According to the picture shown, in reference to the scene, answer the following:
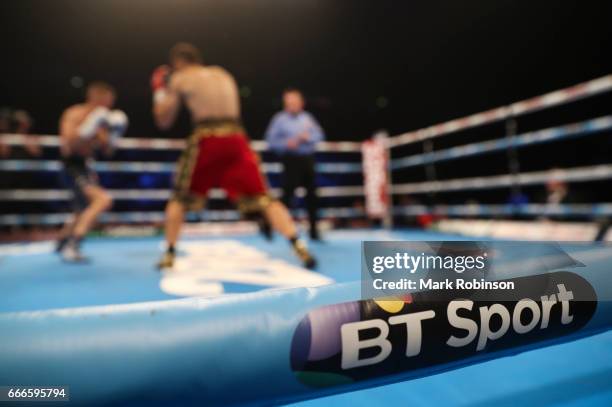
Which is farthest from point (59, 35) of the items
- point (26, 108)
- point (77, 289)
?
point (77, 289)

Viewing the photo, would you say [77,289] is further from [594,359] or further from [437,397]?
[594,359]

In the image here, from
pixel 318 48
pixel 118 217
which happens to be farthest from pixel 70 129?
pixel 318 48

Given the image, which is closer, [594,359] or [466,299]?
[466,299]

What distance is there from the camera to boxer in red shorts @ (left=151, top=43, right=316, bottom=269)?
2.05 meters

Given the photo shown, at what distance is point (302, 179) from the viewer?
12.9 feet

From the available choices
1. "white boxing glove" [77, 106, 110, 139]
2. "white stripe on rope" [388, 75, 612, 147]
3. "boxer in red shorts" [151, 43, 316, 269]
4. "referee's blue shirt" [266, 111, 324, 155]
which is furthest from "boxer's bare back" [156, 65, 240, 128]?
"white stripe on rope" [388, 75, 612, 147]

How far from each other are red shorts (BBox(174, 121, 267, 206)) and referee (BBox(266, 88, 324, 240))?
1780 millimetres

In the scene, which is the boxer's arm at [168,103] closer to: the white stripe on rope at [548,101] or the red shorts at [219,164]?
the red shorts at [219,164]

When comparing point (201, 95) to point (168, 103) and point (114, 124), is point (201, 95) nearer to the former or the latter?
point (168, 103)

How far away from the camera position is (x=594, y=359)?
879 millimetres

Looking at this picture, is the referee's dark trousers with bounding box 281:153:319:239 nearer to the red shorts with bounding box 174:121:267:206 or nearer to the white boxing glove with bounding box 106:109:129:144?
the white boxing glove with bounding box 106:109:129:144

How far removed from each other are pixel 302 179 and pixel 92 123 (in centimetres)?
198

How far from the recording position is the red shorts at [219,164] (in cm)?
204

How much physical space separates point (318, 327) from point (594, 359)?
0.73 m
